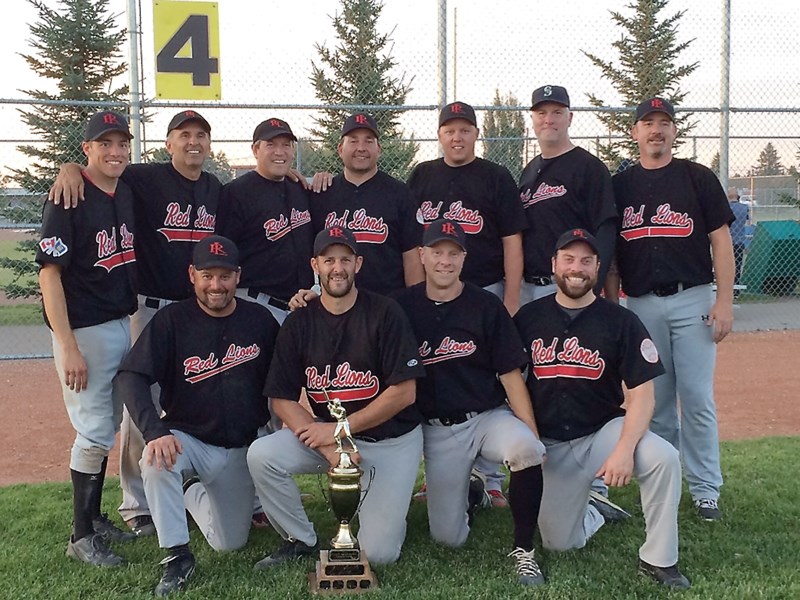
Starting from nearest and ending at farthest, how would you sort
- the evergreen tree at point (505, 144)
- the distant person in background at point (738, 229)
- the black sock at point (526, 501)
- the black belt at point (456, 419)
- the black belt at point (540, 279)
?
the black sock at point (526, 501) → the black belt at point (456, 419) → the black belt at point (540, 279) → the distant person in background at point (738, 229) → the evergreen tree at point (505, 144)

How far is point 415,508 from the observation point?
4.56 meters

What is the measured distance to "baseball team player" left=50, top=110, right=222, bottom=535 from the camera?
420 centimetres

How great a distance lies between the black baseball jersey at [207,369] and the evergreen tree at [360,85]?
623 cm

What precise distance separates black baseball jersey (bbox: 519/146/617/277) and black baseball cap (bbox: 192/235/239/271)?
1.66 metres

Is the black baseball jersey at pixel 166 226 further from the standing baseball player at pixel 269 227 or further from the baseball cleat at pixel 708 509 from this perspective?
the baseball cleat at pixel 708 509

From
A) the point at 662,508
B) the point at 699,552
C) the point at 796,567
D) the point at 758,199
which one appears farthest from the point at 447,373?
the point at 758,199

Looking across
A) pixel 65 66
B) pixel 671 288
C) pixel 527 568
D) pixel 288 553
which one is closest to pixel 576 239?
pixel 671 288

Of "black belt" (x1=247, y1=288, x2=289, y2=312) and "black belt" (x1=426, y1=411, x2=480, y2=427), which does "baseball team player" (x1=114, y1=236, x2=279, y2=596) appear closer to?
"black belt" (x1=247, y1=288, x2=289, y2=312)

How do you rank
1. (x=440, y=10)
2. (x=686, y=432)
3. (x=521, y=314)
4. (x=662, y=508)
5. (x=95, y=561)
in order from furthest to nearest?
(x=440, y=10)
(x=686, y=432)
(x=521, y=314)
(x=95, y=561)
(x=662, y=508)

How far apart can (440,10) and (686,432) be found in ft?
12.5

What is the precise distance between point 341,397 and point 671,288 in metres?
1.93

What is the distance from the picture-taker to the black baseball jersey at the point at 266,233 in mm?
4336

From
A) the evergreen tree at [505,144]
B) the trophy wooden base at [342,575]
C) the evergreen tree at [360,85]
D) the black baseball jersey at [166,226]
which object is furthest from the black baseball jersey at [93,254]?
the evergreen tree at [505,144]

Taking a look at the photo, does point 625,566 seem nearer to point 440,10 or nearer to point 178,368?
point 178,368
